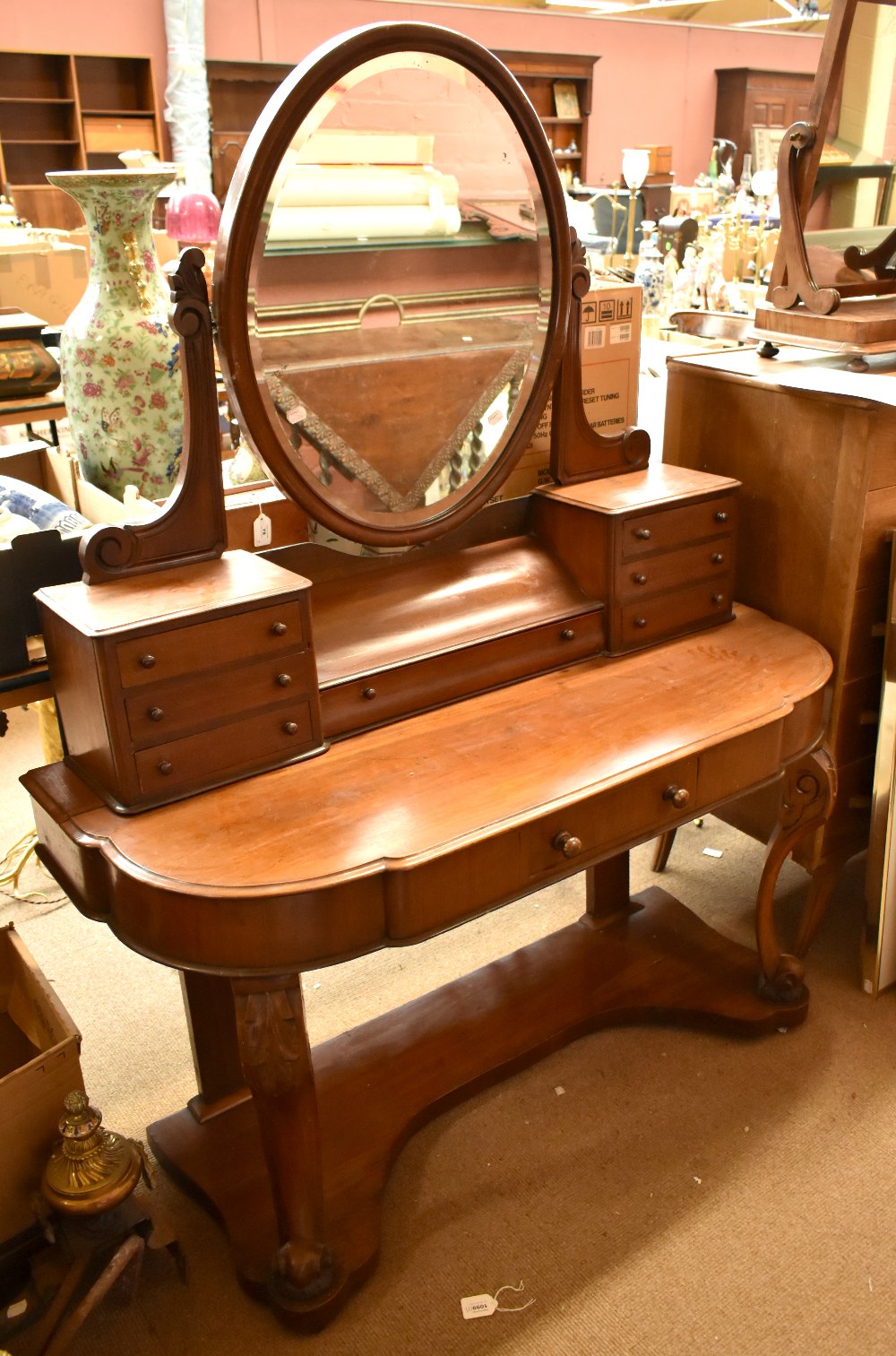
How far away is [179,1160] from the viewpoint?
1776 mm

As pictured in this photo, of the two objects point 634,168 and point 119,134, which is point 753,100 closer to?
point 119,134

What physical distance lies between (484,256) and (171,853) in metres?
0.93

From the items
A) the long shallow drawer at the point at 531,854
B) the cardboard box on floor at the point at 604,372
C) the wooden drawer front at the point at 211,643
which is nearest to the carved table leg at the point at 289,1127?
the long shallow drawer at the point at 531,854

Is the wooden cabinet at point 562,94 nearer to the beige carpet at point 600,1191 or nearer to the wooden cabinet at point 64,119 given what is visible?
the wooden cabinet at point 64,119

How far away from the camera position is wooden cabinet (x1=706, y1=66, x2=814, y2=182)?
39.2ft

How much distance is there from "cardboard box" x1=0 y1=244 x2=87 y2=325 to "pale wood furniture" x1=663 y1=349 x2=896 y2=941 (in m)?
2.52

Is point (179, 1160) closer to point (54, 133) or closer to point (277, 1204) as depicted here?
point (277, 1204)

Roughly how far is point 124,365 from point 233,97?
8.21 m

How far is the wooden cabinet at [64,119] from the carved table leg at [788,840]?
26.0 ft

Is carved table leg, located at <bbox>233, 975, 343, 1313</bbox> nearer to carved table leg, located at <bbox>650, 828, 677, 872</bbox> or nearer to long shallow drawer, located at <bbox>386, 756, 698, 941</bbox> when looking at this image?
long shallow drawer, located at <bbox>386, 756, 698, 941</bbox>

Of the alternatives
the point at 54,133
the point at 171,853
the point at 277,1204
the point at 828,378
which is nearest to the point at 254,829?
the point at 171,853

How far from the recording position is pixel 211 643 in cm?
134

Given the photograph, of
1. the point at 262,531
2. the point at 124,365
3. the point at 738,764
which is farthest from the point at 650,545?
the point at 124,365

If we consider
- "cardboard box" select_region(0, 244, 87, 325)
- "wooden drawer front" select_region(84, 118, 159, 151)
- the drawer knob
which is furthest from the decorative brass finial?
"wooden drawer front" select_region(84, 118, 159, 151)
